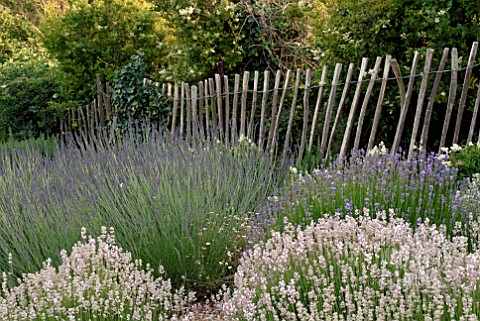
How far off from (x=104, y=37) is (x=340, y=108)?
670 centimetres

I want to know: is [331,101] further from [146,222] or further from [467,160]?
[146,222]

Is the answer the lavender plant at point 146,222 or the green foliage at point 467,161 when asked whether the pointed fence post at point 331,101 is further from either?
the lavender plant at point 146,222

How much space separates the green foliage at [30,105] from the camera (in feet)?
42.8

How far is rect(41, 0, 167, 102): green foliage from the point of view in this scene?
461 inches

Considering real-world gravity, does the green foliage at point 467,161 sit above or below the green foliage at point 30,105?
above

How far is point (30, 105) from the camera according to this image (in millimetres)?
13555

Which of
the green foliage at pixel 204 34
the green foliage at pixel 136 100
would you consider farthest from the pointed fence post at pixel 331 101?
the green foliage at pixel 136 100

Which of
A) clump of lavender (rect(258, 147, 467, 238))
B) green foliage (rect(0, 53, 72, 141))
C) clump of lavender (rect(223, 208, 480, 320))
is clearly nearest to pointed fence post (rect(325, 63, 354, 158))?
clump of lavender (rect(258, 147, 467, 238))

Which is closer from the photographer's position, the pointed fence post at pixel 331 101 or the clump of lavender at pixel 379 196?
the clump of lavender at pixel 379 196

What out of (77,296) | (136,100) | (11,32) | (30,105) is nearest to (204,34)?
(136,100)

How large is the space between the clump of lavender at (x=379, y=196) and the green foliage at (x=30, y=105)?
29.1 ft

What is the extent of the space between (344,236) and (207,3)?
21.4 feet

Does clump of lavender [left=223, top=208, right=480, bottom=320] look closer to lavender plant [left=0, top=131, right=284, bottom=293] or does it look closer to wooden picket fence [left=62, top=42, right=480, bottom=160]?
lavender plant [left=0, top=131, right=284, bottom=293]

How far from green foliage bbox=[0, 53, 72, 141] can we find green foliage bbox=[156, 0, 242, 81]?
166 inches
